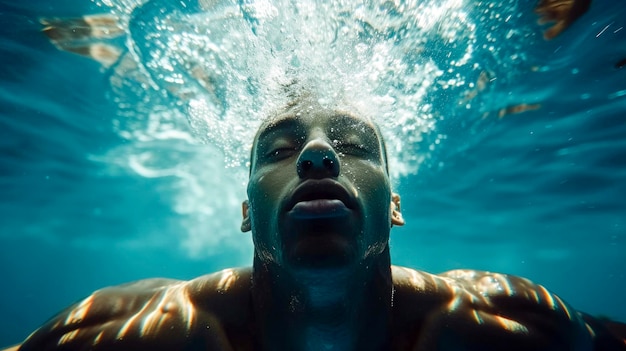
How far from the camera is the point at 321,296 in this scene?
232 centimetres

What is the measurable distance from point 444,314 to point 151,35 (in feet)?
29.2

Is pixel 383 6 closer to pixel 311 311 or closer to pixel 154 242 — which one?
pixel 311 311

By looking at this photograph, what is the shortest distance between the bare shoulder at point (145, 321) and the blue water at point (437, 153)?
4.46m

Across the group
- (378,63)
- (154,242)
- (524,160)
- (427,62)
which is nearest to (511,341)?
(378,63)

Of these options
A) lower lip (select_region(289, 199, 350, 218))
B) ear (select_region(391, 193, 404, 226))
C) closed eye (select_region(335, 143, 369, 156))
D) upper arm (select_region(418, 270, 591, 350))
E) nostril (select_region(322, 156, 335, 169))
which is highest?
closed eye (select_region(335, 143, 369, 156))

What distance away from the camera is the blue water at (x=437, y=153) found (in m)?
9.09

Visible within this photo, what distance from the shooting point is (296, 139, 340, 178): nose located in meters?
2.22

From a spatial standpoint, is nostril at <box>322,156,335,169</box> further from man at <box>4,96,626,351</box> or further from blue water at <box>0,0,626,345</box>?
blue water at <box>0,0,626,345</box>

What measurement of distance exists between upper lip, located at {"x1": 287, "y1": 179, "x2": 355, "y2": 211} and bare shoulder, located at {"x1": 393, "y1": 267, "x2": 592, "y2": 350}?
127 centimetres

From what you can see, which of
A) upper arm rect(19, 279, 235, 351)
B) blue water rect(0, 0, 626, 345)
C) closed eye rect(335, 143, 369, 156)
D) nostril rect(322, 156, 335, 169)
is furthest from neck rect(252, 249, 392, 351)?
blue water rect(0, 0, 626, 345)

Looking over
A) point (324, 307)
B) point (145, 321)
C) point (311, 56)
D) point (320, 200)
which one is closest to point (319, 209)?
point (320, 200)

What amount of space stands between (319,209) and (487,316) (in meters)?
1.87

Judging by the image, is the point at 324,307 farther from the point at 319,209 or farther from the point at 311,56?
the point at 311,56

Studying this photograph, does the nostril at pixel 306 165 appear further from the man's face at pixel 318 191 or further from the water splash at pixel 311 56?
the water splash at pixel 311 56
